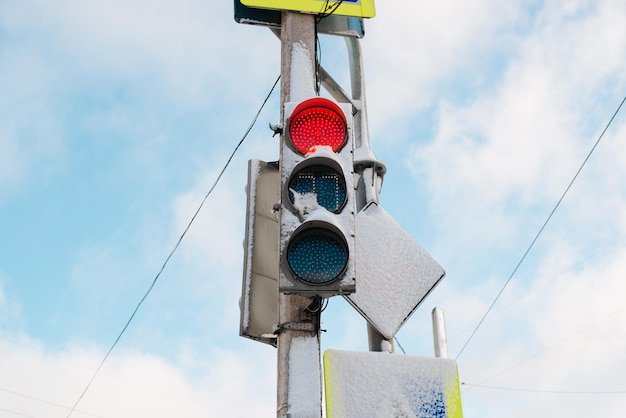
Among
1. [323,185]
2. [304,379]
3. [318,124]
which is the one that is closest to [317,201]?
[323,185]

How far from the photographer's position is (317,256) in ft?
7.20

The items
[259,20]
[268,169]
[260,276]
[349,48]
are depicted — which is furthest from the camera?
[349,48]

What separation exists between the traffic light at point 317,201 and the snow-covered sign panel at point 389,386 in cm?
32

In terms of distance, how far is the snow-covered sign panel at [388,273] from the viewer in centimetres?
267

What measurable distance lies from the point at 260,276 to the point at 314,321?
33cm

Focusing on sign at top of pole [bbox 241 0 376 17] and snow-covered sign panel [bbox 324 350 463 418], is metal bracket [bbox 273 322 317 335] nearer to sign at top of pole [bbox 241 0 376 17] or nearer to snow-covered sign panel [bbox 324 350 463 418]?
snow-covered sign panel [bbox 324 350 463 418]

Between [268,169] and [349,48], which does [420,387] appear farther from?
[349,48]

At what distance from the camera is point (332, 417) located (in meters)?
2.24

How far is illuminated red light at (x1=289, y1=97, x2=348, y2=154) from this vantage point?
2.44 metres

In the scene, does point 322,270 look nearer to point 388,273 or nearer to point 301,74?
point 388,273

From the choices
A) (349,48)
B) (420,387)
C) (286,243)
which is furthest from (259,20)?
(420,387)

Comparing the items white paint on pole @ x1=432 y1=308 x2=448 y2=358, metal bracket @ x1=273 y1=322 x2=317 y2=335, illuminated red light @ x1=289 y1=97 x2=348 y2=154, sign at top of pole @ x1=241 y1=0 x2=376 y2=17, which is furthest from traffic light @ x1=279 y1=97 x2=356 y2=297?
white paint on pole @ x1=432 y1=308 x2=448 y2=358

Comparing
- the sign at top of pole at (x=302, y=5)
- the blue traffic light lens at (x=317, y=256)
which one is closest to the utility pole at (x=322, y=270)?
the blue traffic light lens at (x=317, y=256)

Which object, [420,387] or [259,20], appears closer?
[420,387]
